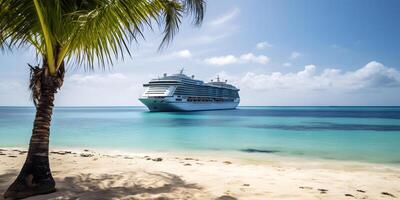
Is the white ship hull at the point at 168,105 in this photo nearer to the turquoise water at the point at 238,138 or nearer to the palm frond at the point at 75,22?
the turquoise water at the point at 238,138

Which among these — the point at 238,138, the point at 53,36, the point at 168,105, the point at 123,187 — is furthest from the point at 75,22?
the point at 168,105

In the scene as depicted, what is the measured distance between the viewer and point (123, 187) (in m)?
4.90

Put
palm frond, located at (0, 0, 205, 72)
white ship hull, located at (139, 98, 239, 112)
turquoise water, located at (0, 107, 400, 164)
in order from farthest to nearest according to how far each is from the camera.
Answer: white ship hull, located at (139, 98, 239, 112)
turquoise water, located at (0, 107, 400, 164)
palm frond, located at (0, 0, 205, 72)

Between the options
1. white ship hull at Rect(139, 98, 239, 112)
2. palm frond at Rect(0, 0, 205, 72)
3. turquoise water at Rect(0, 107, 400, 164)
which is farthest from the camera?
white ship hull at Rect(139, 98, 239, 112)

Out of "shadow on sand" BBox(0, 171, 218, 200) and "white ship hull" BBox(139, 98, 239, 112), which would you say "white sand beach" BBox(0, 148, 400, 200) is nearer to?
"shadow on sand" BBox(0, 171, 218, 200)

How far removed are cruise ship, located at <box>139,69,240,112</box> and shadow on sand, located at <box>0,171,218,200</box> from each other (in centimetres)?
4856

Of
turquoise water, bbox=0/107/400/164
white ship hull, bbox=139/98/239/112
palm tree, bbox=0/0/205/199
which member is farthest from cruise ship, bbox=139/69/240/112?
palm tree, bbox=0/0/205/199

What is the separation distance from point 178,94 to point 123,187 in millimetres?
52701

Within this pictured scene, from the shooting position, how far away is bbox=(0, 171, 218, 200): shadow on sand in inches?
172

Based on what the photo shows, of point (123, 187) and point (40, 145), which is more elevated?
point (40, 145)

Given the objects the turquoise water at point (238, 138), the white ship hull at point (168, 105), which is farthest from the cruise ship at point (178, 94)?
the turquoise water at point (238, 138)

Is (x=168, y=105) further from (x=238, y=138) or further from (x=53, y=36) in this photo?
(x=53, y=36)

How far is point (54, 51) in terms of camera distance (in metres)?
4.26

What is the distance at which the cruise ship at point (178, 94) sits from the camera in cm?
5538
